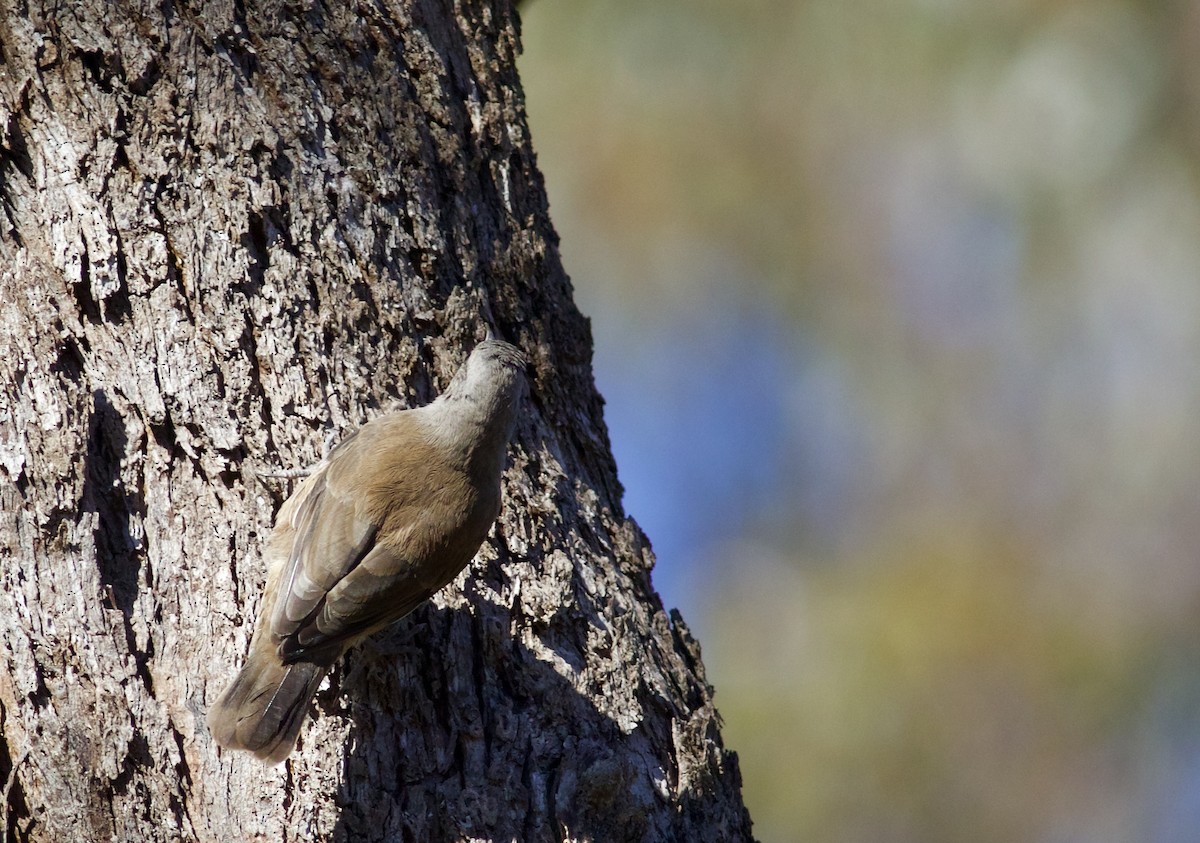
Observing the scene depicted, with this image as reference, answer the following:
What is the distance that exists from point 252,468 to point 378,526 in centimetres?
39

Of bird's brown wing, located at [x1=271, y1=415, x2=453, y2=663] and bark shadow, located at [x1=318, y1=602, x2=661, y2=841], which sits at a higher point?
bird's brown wing, located at [x1=271, y1=415, x2=453, y2=663]

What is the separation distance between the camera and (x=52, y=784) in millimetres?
2680

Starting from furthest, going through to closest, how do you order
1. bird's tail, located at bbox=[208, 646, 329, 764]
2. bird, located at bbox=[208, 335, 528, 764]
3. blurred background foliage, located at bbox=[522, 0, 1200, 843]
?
1. blurred background foliage, located at bbox=[522, 0, 1200, 843]
2. bird, located at bbox=[208, 335, 528, 764]
3. bird's tail, located at bbox=[208, 646, 329, 764]

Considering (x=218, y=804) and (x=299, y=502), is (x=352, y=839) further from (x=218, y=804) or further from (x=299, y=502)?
(x=299, y=502)

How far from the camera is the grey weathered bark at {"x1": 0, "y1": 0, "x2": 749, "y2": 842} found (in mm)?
2680

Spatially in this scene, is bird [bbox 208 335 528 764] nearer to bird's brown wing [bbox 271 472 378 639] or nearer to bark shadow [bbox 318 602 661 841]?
bird's brown wing [bbox 271 472 378 639]

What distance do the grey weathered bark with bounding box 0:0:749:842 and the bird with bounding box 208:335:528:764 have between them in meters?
0.07

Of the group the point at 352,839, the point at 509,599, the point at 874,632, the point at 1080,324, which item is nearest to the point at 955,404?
the point at 1080,324

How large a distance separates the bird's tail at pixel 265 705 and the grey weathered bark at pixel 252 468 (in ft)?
0.27

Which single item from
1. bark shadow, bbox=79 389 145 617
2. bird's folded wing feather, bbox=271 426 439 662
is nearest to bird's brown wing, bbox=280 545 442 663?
bird's folded wing feather, bbox=271 426 439 662

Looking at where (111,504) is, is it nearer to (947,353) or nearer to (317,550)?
(317,550)

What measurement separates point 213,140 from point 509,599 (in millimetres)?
1353

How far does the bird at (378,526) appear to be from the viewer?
110 inches

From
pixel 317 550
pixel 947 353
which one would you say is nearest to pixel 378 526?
pixel 317 550
